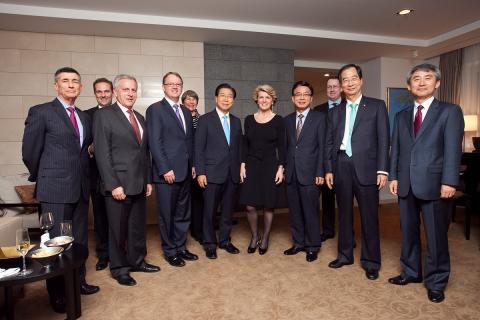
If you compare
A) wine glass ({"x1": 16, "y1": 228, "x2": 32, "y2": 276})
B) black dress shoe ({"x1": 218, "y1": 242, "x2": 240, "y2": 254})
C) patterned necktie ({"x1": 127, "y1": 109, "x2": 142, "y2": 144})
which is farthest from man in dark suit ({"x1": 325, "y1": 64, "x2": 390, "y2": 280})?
wine glass ({"x1": 16, "y1": 228, "x2": 32, "y2": 276})

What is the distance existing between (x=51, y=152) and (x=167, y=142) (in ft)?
3.28

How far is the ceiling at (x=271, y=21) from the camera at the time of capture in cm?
439

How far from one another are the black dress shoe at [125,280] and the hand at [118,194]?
681 millimetres

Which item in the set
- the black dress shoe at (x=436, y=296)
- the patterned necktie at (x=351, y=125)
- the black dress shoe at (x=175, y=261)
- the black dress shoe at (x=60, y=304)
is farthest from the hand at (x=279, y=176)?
the black dress shoe at (x=60, y=304)

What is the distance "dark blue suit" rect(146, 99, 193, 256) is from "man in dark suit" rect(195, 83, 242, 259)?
0.41ft

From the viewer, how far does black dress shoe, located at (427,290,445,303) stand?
2.46 meters

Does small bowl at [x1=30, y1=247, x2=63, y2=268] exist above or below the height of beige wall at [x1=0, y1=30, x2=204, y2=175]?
below

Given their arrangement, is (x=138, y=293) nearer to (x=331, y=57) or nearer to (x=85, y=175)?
(x=85, y=175)

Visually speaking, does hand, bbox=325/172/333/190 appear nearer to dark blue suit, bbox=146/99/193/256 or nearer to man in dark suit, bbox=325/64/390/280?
man in dark suit, bbox=325/64/390/280

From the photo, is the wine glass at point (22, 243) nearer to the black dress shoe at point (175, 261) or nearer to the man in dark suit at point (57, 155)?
the man in dark suit at point (57, 155)

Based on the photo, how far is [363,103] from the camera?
291cm

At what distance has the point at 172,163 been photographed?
3166mm

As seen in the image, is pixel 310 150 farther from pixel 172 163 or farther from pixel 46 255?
pixel 46 255

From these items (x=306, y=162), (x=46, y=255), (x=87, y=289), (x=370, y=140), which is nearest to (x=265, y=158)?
(x=306, y=162)
